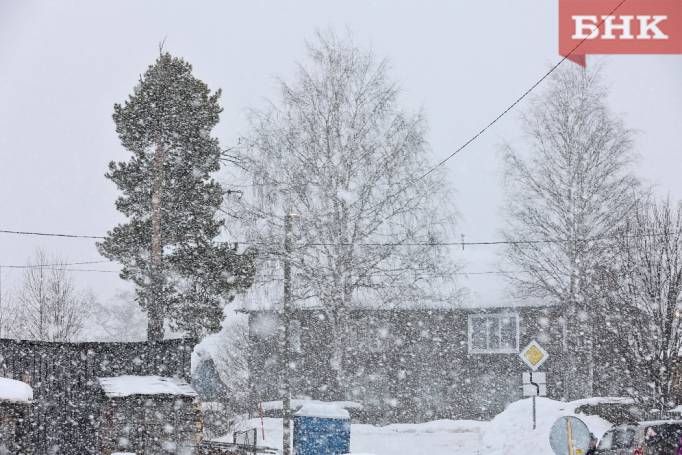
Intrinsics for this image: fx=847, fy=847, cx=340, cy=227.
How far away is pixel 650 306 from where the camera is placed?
18.7 meters

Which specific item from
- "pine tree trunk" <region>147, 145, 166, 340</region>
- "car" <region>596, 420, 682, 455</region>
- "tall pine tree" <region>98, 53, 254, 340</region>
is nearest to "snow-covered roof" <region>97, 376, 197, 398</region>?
"pine tree trunk" <region>147, 145, 166, 340</region>

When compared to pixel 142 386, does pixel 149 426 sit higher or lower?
lower

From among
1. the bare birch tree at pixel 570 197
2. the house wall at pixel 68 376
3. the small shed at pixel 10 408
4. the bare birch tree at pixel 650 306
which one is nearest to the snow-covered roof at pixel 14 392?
the small shed at pixel 10 408

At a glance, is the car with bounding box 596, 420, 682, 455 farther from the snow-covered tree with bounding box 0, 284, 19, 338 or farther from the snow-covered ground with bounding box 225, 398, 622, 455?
the snow-covered tree with bounding box 0, 284, 19, 338

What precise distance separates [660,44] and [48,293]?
32697 mm

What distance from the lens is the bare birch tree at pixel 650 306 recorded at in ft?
60.3

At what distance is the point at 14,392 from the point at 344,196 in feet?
55.7

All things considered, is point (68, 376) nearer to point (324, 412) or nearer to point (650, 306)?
point (324, 412)

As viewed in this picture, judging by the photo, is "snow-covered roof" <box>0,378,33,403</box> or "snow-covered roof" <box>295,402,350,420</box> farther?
"snow-covered roof" <box>295,402,350,420</box>

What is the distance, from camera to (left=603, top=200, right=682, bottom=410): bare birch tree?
1838 centimetres

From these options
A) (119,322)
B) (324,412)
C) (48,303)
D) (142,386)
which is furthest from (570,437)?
(119,322)

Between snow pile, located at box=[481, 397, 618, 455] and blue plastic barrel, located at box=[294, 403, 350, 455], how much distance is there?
12.5 ft

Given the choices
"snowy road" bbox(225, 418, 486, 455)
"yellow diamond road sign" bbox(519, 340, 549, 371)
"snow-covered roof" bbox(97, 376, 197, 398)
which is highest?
"yellow diamond road sign" bbox(519, 340, 549, 371)

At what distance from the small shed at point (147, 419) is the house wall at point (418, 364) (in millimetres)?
18629
